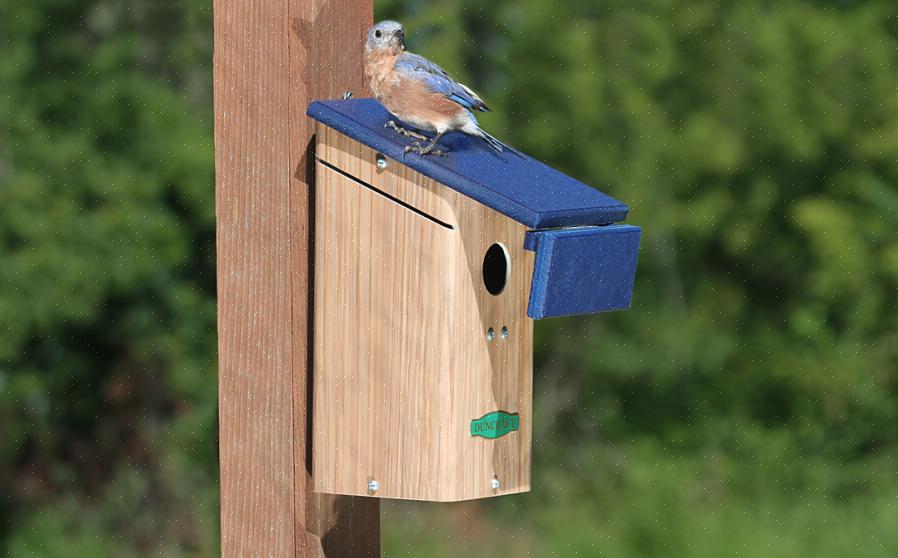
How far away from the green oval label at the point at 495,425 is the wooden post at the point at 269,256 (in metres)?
0.32

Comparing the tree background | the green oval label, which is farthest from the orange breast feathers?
the tree background

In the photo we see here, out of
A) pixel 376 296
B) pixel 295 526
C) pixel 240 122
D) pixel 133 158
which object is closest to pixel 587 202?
pixel 376 296

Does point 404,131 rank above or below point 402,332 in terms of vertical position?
above

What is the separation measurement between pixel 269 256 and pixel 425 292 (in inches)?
11.5

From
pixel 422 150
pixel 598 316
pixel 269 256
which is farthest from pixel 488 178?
pixel 598 316

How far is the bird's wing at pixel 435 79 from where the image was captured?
2.38 meters

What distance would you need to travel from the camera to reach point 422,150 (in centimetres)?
237

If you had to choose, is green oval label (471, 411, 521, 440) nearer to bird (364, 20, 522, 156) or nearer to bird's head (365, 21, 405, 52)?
bird (364, 20, 522, 156)

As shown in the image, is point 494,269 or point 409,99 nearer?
point 409,99

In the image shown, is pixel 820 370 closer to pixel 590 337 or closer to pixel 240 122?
pixel 590 337

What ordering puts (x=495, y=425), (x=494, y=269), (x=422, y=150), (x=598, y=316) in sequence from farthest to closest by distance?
(x=598, y=316)
(x=494, y=269)
(x=495, y=425)
(x=422, y=150)

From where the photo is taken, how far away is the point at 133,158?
7.38m

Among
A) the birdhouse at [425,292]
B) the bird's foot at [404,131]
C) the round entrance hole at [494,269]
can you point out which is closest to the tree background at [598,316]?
the round entrance hole at [494,269]

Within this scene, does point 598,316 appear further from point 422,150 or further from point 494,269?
point 422,150
